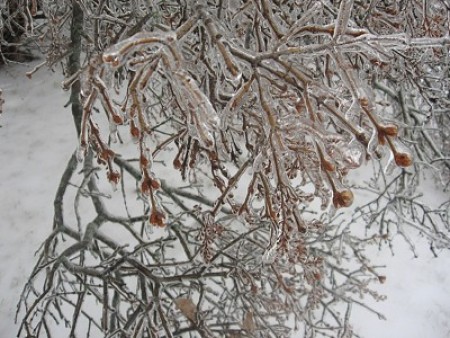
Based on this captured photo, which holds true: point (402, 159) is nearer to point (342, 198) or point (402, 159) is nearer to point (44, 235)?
point (342, 198)

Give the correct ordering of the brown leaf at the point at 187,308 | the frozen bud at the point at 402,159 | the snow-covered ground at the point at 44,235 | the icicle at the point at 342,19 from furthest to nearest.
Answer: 1. the snow-covered ground at the point at 44,235
2. the brown leaf at the point at 187,308
3. the icicle at the point at 342,19
4. the frozen bud at the point at 402,159

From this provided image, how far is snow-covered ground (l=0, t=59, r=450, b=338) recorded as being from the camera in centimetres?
581

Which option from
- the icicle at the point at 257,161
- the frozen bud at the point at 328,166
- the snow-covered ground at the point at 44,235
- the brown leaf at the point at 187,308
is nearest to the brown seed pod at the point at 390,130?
A: the frozen bud at the point at 328,166

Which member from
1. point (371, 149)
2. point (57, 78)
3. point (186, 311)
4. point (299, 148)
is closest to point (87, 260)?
point (186, 311)

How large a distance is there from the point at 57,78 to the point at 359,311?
6.38m

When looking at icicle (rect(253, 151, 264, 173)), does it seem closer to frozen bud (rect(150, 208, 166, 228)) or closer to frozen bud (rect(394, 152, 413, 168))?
frozen bud (rect(150, 208, 166, 228))

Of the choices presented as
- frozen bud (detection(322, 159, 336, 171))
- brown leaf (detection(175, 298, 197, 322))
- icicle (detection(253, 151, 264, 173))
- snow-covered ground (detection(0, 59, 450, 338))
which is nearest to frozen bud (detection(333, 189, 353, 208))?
frozen bud (detection(322, 159, 336, 171))

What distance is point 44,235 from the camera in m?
6.09

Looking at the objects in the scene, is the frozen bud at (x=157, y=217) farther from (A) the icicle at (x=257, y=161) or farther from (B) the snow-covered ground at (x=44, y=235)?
(B) the snow-covered ground at (x=44, y=235)

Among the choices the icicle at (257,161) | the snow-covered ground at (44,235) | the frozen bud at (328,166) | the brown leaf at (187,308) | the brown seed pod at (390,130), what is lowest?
the frozen bud at (328,166)

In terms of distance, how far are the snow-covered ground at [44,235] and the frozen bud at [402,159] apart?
5.17 m

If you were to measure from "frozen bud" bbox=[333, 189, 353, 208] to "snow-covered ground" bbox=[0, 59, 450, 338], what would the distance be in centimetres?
505

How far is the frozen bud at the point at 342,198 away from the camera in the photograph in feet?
3.15

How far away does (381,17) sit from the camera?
2695 millimetres
